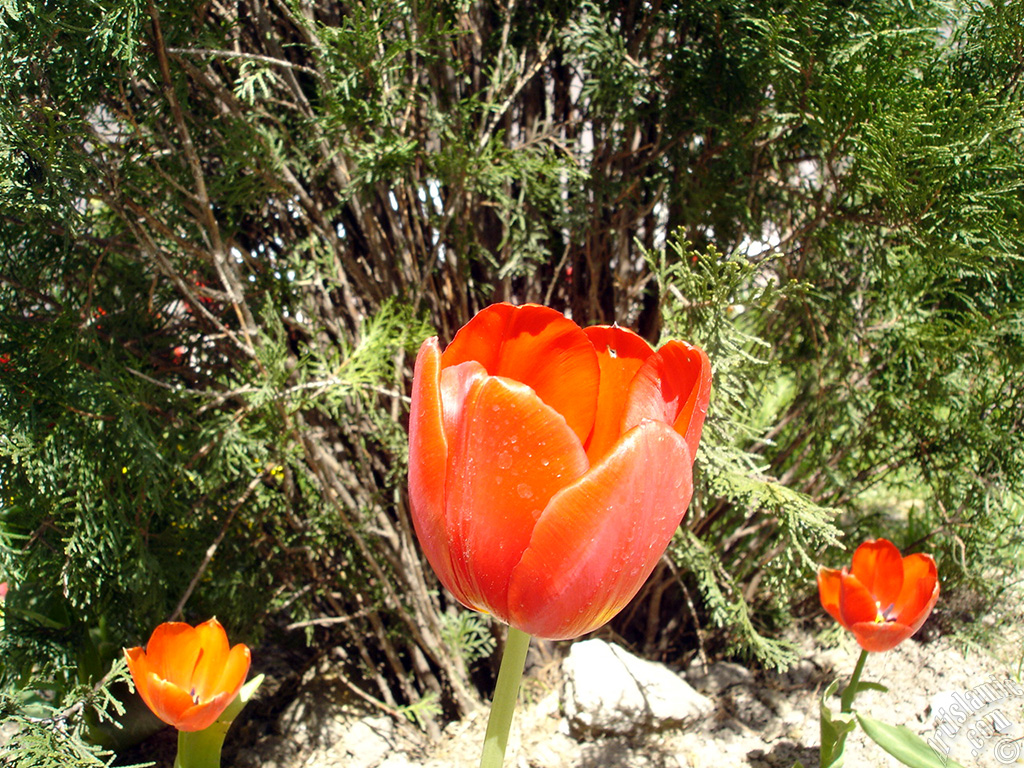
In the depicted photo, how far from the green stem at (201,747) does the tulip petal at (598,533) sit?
0.77 meters

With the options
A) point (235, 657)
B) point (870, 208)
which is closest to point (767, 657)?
point (870, 208)

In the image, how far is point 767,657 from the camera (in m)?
1.38

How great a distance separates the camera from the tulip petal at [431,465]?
1.71 ft

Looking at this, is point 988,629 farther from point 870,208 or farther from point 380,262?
point 380,262

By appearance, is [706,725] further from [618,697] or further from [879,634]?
[879,634]

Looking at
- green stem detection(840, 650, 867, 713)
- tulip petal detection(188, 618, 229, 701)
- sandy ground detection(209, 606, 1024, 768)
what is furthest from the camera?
sandy ground detection(209, 606, 1024, 768)

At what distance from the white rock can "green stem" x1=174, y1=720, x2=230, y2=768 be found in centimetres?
66

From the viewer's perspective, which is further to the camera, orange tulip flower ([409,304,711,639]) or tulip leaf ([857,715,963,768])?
tulip leaf ([857,715,963,768])

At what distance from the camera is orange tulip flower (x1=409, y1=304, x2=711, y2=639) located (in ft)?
1.54

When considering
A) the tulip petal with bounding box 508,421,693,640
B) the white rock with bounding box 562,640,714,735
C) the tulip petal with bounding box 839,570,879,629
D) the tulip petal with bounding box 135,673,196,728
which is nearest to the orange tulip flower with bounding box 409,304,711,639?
the tulip petal with bounding box 508,421,693,640

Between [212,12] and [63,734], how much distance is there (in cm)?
120

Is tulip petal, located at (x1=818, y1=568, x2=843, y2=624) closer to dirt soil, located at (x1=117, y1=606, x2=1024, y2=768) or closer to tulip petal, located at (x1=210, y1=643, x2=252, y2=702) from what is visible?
dirt soil, located at (x1=117, y1=606, x2=1024, y2=768)

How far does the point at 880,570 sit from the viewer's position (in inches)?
46.8

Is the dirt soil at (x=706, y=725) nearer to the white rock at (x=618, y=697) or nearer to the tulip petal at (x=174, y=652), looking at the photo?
the white rock at (x=618, y=697)
